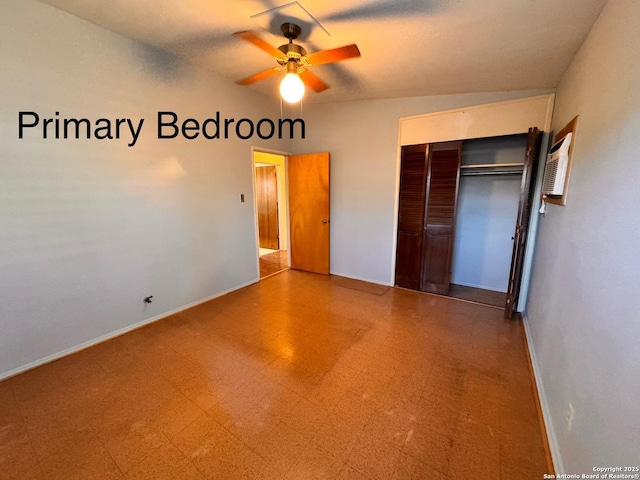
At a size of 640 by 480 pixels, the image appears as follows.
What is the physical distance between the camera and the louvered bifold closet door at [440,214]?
3176 millimetres

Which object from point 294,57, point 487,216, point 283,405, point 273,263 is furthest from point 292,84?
point 273,263

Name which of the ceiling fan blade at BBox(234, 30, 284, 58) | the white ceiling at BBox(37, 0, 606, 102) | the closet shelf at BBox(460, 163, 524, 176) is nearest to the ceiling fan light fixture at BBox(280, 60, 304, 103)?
the ceiling fan blade at BBox(234, 30, 284, 58)

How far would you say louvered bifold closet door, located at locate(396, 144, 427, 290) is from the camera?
337 centimetres

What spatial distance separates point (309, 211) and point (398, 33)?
2695 mm

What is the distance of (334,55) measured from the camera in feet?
5.95

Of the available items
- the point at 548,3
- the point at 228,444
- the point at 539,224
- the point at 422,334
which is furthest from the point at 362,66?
the point at 228,444

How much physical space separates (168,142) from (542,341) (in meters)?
3.78

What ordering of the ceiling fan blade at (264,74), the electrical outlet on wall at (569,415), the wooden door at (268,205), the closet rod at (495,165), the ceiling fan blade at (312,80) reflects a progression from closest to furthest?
the electrical outlet on wall at (569,415) → the ceiling fan blade at (264,74) → the ceiling fan blade at (312,80) → the closet rod at (495,165) → the wooden door at (268,205)

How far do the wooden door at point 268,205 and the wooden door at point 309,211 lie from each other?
1615mm

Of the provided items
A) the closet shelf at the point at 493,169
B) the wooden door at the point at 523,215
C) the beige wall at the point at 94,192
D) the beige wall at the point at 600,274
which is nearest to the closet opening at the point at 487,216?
the closet shelf at the point at 493,169

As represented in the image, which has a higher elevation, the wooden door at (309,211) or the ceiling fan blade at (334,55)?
the ceiling fan blade at (334,55)

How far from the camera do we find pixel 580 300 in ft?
4.42

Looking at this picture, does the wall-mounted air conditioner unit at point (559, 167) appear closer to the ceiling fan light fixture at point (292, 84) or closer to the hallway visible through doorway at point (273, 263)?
the ceiling fan light fixture at point (292, 84)

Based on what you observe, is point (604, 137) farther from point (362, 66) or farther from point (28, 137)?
point (28, 137)
